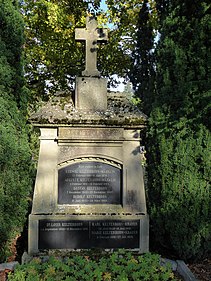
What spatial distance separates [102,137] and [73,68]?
788 cm

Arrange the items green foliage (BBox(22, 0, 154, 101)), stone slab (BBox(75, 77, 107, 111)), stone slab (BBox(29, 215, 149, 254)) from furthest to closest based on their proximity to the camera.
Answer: green foliage (BBox(22, 0, 154, 101)) < stone slab (BBox(75, 77, 107, 111)) < stone slab (BBox(29, 215, 149, 254))

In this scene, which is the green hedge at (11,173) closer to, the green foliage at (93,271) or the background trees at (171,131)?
the background trees at (171,131)

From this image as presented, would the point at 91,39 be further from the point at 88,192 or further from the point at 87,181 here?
the point at 88,192

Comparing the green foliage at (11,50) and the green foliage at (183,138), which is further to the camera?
the green foliage at (11,50)

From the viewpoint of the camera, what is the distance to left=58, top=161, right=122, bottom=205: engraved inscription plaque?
199 inches

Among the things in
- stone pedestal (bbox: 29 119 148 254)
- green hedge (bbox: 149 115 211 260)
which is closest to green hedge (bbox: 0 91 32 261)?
stone pedestal (bbox: 29 119 148 254)

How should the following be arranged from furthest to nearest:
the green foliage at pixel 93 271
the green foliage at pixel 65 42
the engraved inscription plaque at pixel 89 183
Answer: the green foliage at pixel 65 42
the engraved inscription plaque at pixel 89 183
the green foliage at pixel 93 271

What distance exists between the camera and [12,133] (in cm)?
546

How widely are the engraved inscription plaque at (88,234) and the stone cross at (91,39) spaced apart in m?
2.37

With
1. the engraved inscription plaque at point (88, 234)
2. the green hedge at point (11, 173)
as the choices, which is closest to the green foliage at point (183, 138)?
the engraved inscription plaque at point (88, 234)

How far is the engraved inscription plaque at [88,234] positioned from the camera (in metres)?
4.96

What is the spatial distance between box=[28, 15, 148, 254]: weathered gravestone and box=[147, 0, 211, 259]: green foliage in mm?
397

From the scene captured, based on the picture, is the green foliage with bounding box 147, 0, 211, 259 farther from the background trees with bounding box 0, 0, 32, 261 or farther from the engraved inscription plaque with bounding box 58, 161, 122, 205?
the background trees with bounding box 0, 0, 32, 261

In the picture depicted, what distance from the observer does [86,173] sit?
16.7 ft
